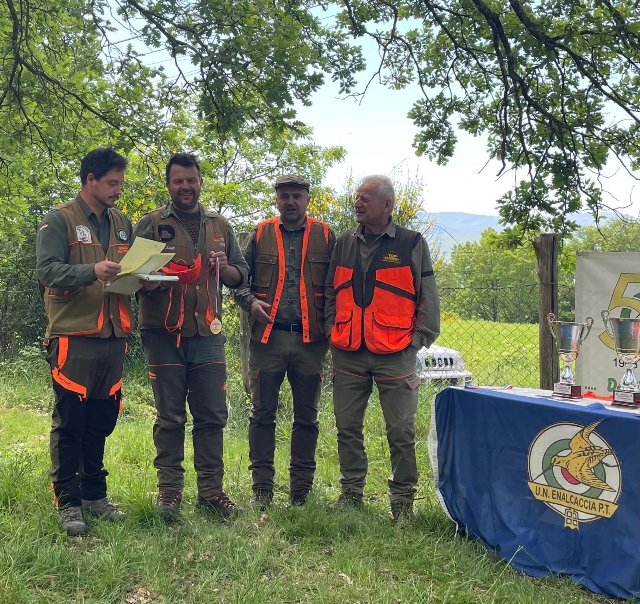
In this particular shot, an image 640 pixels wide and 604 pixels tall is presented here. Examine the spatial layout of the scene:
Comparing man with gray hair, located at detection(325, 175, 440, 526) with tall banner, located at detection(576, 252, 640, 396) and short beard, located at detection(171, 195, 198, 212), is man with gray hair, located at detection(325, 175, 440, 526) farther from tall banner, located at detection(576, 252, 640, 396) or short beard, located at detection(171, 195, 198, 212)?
tall banner, located at detection(576, 252, 640, 396)

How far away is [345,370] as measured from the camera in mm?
4227

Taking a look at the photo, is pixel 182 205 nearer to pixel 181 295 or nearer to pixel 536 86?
pixel 181 295

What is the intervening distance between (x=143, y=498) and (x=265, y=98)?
8.87 feet

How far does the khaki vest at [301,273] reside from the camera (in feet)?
13.9

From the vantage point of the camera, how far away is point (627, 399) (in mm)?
3279

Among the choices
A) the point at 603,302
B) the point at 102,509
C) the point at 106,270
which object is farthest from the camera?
the point at 603,302

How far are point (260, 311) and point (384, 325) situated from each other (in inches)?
32.3

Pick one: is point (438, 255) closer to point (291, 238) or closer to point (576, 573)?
point (291, 238)

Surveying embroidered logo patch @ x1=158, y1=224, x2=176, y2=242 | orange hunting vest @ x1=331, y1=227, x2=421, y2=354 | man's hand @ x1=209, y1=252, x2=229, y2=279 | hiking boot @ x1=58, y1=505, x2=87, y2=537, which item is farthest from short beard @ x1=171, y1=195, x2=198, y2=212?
hiking boot @ x1=58, y1=505, x2=87, y2=537

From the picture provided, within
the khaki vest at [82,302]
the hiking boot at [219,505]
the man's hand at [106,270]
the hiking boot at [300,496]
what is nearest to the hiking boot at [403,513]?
the hiking boot at [300,496]

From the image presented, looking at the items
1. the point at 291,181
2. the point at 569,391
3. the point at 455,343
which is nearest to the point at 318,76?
the point at 291,181

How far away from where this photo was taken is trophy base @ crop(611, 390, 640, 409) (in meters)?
3.28

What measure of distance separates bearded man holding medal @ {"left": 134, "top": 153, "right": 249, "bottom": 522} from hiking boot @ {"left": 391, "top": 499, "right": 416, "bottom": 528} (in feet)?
3.34

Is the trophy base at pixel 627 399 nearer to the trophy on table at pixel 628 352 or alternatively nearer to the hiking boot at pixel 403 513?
the trophy on table at pixel 628 352
